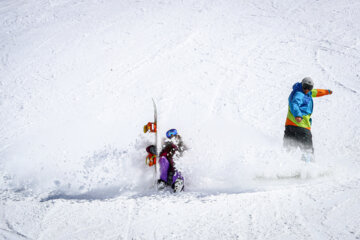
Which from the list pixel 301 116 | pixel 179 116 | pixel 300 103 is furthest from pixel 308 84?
pixel 179 116

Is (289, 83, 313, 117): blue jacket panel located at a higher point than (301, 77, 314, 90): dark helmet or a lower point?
lower

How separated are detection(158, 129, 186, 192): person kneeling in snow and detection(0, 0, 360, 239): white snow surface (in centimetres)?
19

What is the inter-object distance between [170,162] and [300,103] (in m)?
2.23

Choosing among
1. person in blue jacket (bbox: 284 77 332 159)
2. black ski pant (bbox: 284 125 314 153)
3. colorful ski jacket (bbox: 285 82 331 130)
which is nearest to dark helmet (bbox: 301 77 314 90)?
person in blue jacket (bbox: 284 77 332 159)

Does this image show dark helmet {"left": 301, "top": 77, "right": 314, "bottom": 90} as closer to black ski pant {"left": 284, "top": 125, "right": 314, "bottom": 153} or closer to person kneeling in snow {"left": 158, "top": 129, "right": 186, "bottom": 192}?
black ski pant {"left": 284, "top": 125, "right": 314, "bottom": 153}

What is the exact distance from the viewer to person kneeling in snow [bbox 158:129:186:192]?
13.9ft

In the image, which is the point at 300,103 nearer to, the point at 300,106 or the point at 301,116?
the point at 300,106

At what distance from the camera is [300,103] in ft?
13.7

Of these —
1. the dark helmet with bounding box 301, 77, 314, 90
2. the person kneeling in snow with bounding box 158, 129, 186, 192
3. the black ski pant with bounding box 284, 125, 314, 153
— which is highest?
the dark helmet with bounding box 301, 77, 314, 90

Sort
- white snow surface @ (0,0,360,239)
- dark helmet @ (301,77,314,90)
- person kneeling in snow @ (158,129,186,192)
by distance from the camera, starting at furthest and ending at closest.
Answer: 1. person kneeling in snow @ (158,129,186,192)
2. dark helmet @ (301,77,314,90)
3. white snow surface @ (0,0,360,239)

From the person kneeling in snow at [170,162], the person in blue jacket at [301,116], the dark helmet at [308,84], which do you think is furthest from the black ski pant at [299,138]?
the person kneeling in snow at [170,162]

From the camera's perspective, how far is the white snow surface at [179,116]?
3535 millimetres

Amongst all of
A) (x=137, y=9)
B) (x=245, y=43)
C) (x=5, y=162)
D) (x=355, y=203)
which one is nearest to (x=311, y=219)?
(x=355, y=203)

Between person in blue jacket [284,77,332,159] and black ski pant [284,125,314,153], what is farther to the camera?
black ski pant [284,125,314,153]
